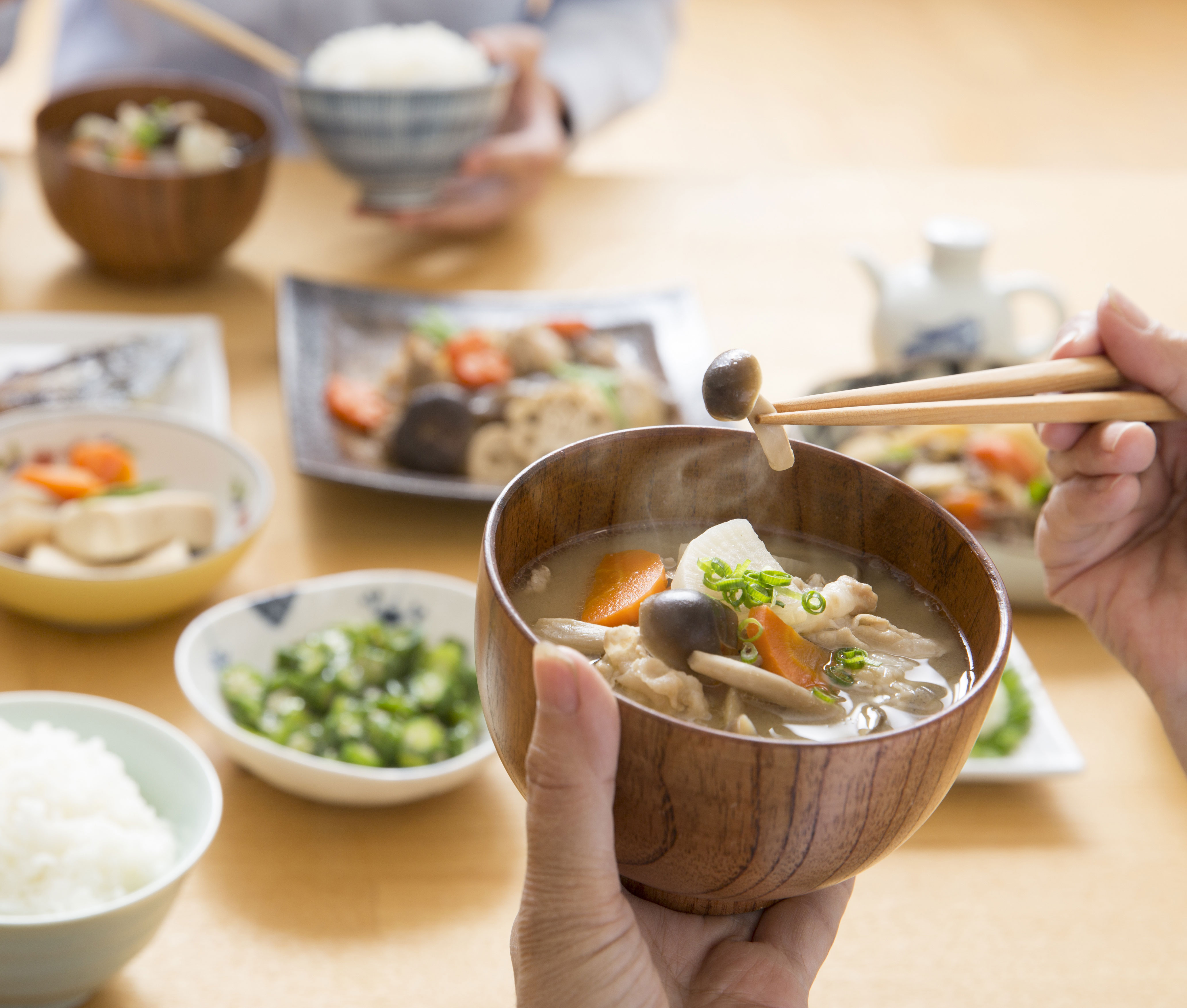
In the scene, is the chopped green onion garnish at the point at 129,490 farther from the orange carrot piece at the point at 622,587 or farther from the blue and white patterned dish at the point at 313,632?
the orange carrot piece at the point at 622,587

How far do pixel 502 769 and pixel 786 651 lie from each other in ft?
2.49

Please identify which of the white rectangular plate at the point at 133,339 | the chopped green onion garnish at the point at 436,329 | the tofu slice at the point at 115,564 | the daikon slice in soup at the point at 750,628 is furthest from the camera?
the chopped green onion garnish at the point at 436,329

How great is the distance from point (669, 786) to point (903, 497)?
330 mm

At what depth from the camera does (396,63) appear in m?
2.67

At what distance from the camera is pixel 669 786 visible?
742mm

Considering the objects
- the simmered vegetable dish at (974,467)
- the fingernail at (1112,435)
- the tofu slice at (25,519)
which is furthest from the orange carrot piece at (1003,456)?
the tofu slice at (25,519)

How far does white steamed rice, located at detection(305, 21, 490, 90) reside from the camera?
2.65m

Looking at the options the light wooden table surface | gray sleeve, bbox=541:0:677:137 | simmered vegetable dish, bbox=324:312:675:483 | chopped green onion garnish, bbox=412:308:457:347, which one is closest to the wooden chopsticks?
the light wooden table surface

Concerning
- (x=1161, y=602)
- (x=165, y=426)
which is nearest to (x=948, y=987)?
(x=1161, y=602)

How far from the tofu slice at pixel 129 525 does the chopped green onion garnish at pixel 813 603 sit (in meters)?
1.13

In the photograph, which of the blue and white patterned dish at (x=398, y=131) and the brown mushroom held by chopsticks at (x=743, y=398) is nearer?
the brown mushroom held by chopsticks at (x=743, y=398)

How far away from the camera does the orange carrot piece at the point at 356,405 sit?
7.34 feet

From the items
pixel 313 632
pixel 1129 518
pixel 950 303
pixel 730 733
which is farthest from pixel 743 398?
pixel 950 303

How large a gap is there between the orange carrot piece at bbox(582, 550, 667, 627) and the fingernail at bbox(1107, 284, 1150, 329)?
0.59m
